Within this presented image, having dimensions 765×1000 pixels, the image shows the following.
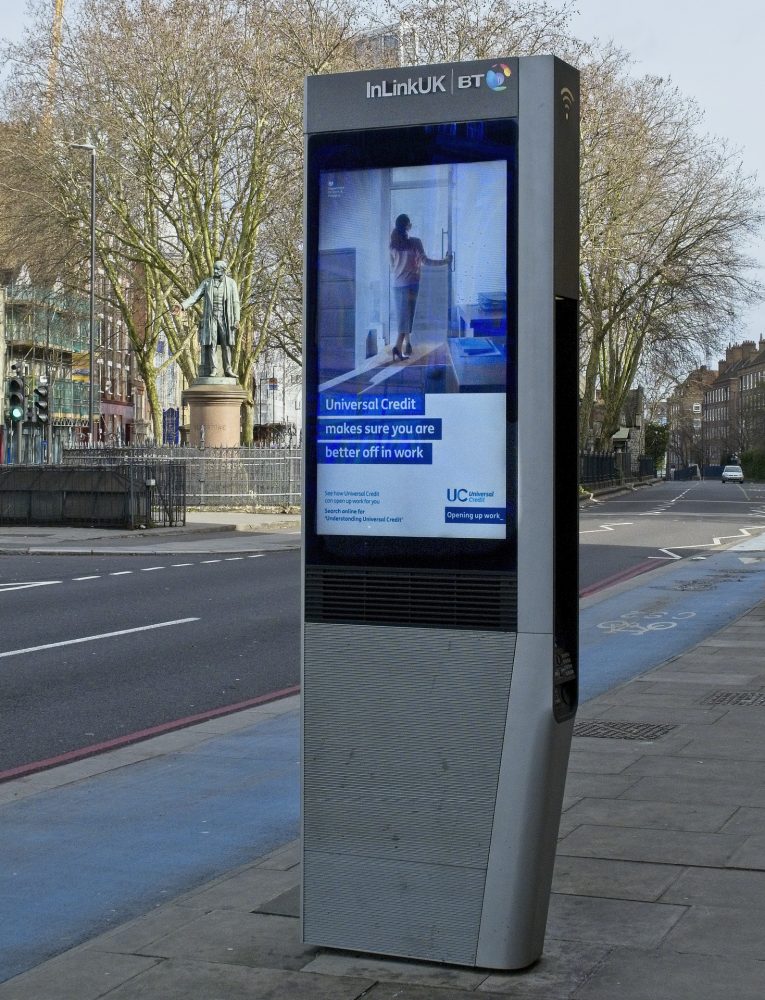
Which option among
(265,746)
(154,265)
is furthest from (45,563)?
(154,265)

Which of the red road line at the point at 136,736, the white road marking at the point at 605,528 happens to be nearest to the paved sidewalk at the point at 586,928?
the red road line at the point at 136,736

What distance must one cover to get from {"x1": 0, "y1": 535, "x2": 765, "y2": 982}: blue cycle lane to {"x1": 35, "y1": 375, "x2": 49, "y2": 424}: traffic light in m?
25.8

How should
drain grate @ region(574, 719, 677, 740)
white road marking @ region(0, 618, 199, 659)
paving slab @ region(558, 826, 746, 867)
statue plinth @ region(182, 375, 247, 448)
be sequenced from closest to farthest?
1. paving slab @ region(558, 826, 746, 867)
2. drain grate @ region(574, 719, 677, 740)
3. white road marking @ region(0, 618, 199, 659)
4. statue plinth @ region(182, 375, 247, 448)

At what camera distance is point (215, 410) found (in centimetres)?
4422

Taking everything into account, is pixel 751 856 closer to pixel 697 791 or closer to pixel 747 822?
pixel 747 822

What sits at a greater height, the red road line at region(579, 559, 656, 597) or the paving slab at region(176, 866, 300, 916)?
the paving slab at region(176, 866, 300, 916)

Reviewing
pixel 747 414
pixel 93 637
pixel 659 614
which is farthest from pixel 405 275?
pixel 747 414

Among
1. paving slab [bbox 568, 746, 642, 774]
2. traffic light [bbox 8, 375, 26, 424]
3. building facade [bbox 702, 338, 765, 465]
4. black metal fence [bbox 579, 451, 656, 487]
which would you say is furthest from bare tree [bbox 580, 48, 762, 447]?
building facade [bbox 702, 338, 765, 465]

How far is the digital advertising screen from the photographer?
4430 mm

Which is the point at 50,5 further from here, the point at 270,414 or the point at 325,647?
the point at 270,414

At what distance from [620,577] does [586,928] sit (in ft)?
57.1

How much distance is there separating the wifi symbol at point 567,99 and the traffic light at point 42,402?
31.0 meters

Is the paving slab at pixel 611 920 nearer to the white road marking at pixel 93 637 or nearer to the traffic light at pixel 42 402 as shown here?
the white road marking at pixel 93 637

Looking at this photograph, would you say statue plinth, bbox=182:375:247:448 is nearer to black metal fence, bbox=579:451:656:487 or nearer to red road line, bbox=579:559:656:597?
red road line, bbox=579:559:656:597
